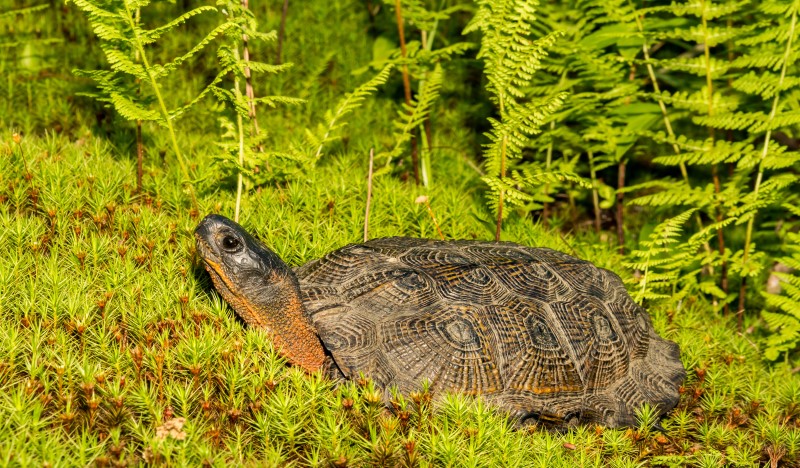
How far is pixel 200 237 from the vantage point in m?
3.91

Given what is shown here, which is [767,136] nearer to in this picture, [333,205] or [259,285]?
[333,205]

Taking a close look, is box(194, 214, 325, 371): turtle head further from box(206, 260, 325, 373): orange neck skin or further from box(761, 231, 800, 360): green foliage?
box(761, 231, 800, 360): green foliage

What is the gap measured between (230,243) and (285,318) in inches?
20.9

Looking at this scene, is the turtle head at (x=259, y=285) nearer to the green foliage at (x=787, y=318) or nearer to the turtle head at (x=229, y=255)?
the turtle head at (x=229, y=255)

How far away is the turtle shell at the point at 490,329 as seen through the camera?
386 cm

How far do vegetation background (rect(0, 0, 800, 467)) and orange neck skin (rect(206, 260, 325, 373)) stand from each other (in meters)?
0.12

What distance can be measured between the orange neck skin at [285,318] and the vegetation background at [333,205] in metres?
0.12

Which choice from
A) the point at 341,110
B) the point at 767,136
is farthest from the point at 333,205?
the point at 767,136

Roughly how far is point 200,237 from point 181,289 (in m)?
0.49

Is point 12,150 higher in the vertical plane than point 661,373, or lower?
higher

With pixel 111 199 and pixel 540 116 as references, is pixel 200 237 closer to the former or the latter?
pixel 111 199

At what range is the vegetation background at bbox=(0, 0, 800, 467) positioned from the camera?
3.51 metres

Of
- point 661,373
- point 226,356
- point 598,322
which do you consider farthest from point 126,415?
point 661,373

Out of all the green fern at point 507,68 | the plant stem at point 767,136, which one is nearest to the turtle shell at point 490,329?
the green fern at point 507,68
